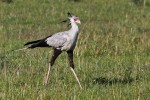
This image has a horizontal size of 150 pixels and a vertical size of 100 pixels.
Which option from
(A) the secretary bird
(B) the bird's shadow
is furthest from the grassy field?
(A) the secretary bird

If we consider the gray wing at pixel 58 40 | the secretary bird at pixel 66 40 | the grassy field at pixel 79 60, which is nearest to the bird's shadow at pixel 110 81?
the grassy field at pixel 79 60

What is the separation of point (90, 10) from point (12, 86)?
1575 cm

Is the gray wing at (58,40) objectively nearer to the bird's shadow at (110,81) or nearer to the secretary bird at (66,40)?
the secretary bird at (66,40)

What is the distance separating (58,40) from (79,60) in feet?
9.37

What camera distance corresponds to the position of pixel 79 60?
34.7ft

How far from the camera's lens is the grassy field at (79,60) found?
24.8ft

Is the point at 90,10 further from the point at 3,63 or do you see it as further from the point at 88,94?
the point at 88,94

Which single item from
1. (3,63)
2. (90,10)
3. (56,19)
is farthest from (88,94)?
(90,10)

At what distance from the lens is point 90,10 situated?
23.3 m

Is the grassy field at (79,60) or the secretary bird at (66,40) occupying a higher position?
the secretary bird at (66,40)

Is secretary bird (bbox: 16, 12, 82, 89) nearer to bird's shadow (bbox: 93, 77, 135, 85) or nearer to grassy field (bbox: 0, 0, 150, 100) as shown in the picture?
grassy field (bbox: 0, 0, 150, 100)

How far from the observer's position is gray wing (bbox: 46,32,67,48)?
7.73 metres

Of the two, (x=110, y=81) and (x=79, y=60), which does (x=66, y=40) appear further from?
(x=79, y=60)

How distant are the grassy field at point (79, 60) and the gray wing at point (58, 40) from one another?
706 mm
